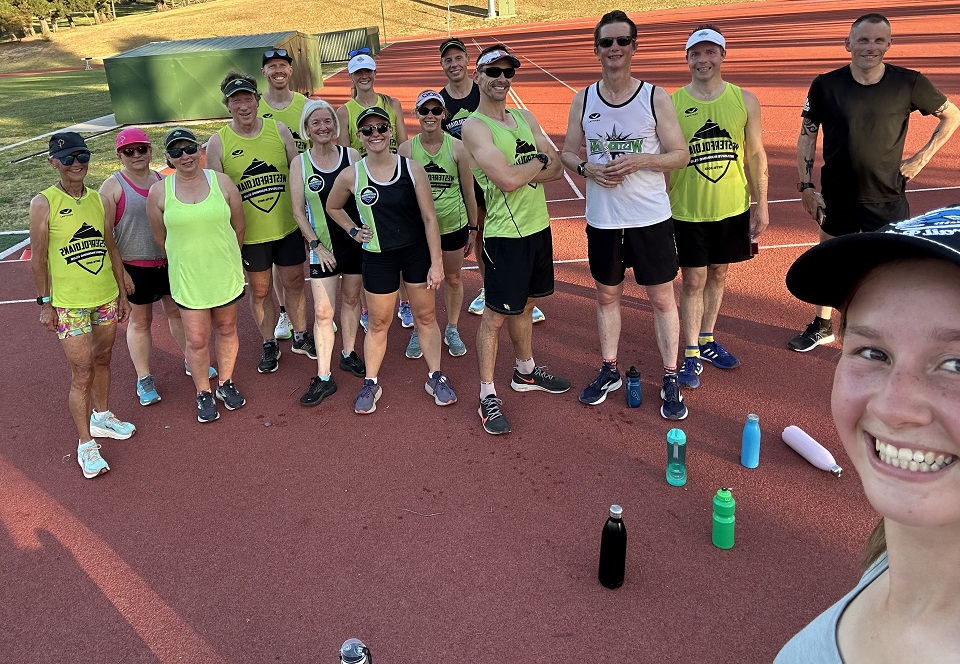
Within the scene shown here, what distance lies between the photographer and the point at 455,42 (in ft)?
22.2

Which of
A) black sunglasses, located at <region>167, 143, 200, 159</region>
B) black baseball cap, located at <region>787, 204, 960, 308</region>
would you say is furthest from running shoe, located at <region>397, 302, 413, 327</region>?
black baseball cap, located at <region>787, 204, 960, 308</region>

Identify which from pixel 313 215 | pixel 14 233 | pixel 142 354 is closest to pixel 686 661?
pixel 313 215

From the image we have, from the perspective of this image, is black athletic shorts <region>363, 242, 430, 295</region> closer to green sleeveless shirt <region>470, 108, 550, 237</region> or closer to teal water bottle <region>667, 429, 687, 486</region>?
green sleeveless shirt <region>470, 108, 550, 237</region>

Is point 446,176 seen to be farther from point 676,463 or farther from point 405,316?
point 676,463

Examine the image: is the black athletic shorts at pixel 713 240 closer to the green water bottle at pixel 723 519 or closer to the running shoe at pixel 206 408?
the green water bottle at pixel 723 519

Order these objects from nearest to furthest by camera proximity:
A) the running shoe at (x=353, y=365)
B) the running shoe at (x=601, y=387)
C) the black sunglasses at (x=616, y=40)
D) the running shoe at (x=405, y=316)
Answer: the black sunglasses at (x=616, y=40) → the running shoe at (x=601, y=387) → the running shoe at (x=353, y=365) → the running shoe at (x=405, y=316)

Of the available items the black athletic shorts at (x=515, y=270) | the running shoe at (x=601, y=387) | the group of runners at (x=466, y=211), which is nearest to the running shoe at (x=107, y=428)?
the group of runners at (x=466, y=211)

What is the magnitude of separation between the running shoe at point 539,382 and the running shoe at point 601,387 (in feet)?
0.68

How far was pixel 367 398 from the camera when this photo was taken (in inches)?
228

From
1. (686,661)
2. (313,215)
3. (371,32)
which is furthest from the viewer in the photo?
(371,32)

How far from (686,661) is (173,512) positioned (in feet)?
10.7

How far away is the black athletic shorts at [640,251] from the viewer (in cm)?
515

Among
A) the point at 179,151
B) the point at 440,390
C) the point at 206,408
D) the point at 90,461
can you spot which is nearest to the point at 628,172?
the point at 440,390

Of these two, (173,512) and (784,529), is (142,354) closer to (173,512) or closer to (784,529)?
(173,512)
